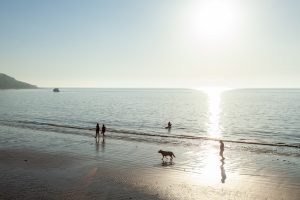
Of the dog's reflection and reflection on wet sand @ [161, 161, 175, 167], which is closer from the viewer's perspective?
reflection on wet sand @ [161, 161, 175, 167]

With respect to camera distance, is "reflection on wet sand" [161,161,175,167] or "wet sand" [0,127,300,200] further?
"reflection on wet sand" [161,161,175,167]

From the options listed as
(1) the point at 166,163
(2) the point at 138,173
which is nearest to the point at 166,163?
(1) the point at 166,163

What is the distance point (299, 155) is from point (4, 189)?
32.1 metres

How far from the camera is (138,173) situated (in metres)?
26.4

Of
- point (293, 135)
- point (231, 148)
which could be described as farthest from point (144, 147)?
point (293, 135)

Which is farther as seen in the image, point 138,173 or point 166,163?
point 166,163

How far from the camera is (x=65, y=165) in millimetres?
28969

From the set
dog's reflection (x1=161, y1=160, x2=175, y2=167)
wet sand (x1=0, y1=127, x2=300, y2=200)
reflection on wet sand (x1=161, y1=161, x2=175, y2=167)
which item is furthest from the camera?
dog's reflection (x1=161, y1=160, x2=175, y2=167)

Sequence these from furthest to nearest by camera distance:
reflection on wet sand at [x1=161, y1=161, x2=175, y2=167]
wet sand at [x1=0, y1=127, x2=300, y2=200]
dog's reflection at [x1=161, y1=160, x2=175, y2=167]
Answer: dog's reflection at [x1=161, y1=160, x2=175, y2=167] < reflection on wet sand at [x1=161, y1=161, x2=175, y2=167] < wet sand at [x1=0, y1=127, x2=300, y2=200]

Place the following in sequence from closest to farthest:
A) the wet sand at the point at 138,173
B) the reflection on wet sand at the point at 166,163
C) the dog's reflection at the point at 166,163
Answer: the wet sand at the point at 138,173
the reflection on wet sand at the point at 166,163
the dog's reflection at the point at 166,163

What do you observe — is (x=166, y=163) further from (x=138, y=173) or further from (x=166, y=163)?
→ (x=138, y=173)

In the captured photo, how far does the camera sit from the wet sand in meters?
21.4

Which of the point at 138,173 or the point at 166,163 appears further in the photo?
the point at 166,163

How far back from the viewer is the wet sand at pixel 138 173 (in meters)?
21.4
